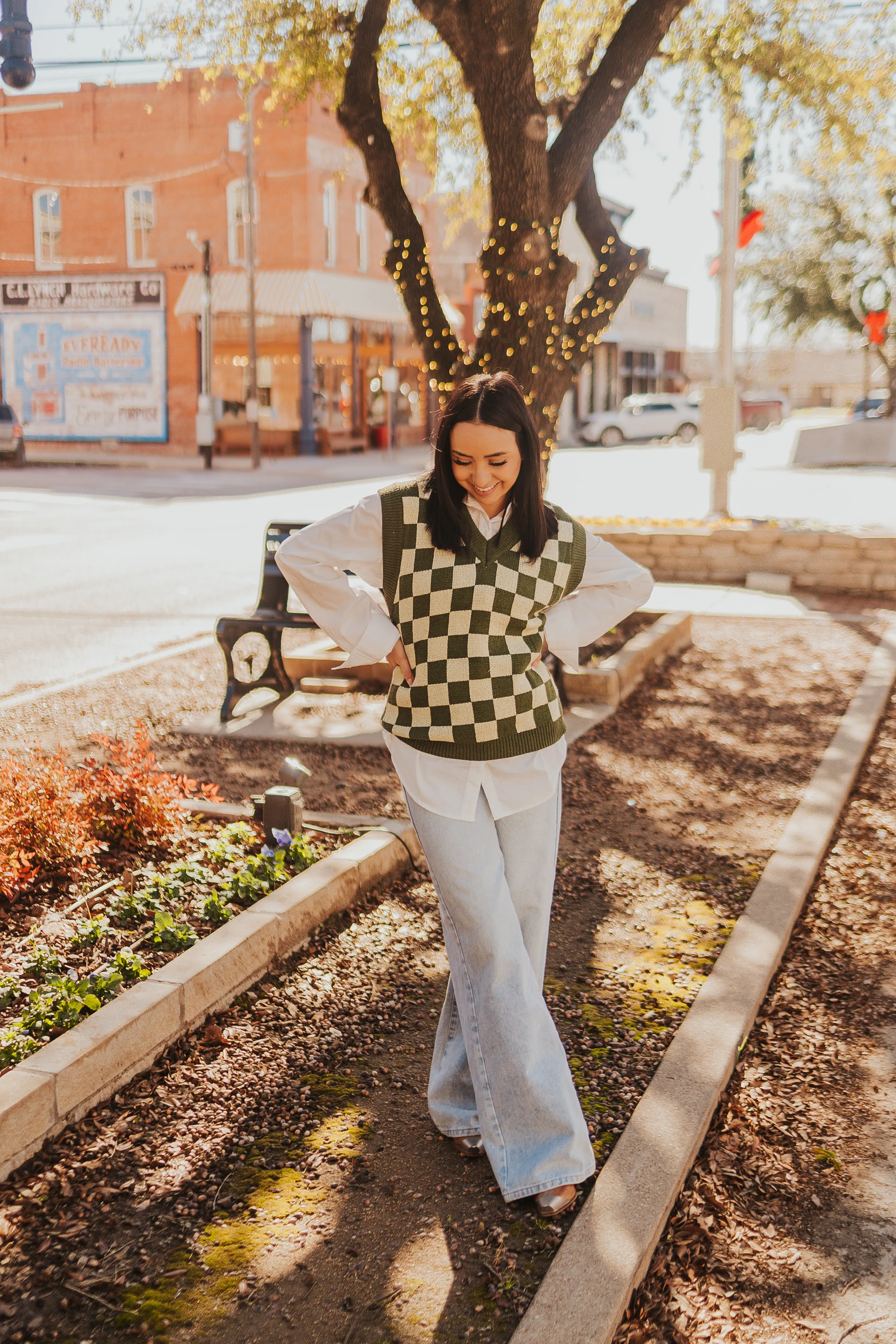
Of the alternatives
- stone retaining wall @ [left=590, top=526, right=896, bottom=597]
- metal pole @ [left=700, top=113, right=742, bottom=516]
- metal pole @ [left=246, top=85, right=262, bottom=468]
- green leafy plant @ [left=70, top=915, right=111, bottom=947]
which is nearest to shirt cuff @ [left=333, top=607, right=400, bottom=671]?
green leafy plant @ [left=70, top=915, right=111, bottom=947]

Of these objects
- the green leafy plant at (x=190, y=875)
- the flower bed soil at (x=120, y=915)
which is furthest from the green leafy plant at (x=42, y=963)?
the green leafy plant at (x=190, y=875)

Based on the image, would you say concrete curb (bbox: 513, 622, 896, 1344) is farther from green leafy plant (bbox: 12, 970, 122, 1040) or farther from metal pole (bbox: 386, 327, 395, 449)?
metal pole (bbox: 386, 327, 395, 449)

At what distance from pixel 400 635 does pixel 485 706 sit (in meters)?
0.27

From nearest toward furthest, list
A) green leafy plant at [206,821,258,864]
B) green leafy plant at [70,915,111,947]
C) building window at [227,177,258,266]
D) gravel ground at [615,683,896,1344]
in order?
gravel ground at [615,683,896,1344], green leafy plant at [70,915,111,947], green leafy plant at [206,821,258,864], building window at [227,177,258,266]

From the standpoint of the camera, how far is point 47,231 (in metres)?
36.5

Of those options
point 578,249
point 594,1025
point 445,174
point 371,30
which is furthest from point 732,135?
point 578,249

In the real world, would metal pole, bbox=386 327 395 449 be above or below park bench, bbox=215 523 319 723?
above

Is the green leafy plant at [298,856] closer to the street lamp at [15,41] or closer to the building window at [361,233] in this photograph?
the street lamp at [15,41]

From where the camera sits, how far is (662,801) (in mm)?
6074

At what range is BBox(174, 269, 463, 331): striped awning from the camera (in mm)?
34625

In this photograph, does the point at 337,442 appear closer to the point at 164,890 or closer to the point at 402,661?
the point at 164,890

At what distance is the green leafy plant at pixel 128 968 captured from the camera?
11.9ft

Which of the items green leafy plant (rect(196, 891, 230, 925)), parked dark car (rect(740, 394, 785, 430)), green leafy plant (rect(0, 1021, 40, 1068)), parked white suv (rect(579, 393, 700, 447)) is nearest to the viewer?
green leafy plant (rect(0, 1021, 40, 1068))

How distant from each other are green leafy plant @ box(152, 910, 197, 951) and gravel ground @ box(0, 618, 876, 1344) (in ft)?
0.84
